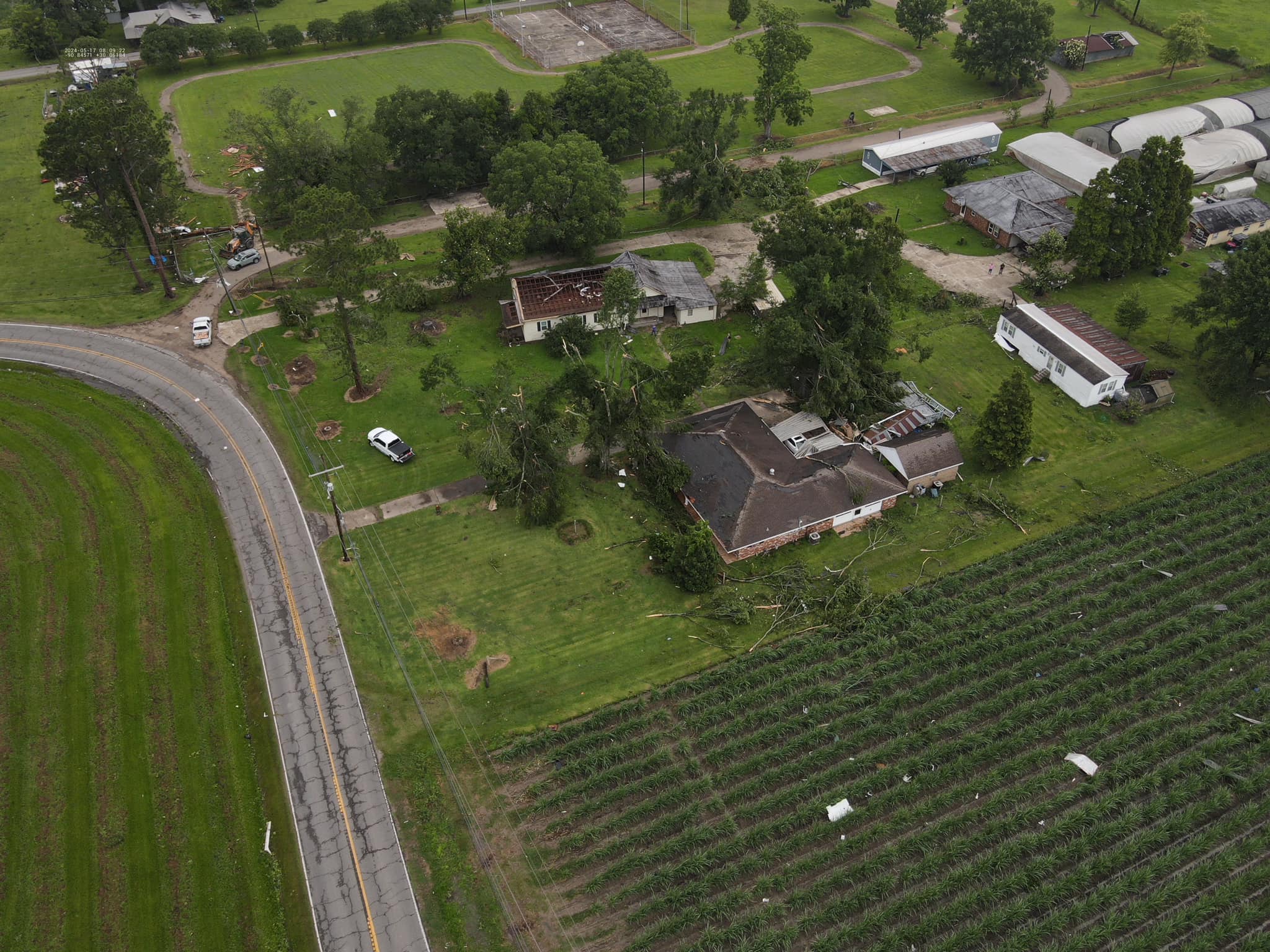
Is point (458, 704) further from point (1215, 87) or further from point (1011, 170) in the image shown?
point (1215, 87)

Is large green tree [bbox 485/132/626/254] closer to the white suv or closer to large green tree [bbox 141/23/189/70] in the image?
the white suv

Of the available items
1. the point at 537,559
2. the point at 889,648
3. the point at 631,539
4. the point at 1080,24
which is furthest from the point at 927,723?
the point at 1080,24

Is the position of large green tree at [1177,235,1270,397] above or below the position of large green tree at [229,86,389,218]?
below

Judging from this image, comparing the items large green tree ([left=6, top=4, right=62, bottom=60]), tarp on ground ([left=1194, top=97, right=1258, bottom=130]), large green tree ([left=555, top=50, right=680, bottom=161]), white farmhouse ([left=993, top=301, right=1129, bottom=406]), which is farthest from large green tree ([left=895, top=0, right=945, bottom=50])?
large green tree ([left=6, top=4, right=62, bottom=60])

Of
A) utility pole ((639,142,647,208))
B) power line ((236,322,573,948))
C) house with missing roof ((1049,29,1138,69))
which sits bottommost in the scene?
power line ((236,322,573,948))

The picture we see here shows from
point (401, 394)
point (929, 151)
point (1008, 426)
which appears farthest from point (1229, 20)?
point (401, 394)

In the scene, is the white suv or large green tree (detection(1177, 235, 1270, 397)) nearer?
the white suv
